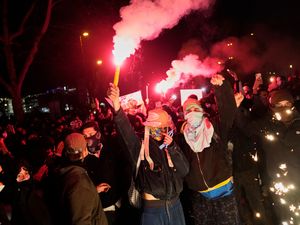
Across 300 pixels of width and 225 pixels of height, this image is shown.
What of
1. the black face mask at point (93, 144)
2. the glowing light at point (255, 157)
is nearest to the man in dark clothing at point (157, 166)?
the black face mask at point (93, 144)

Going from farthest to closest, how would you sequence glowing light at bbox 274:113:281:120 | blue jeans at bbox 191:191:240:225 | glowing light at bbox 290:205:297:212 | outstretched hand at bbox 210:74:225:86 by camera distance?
glowing light at bbox 274:113:281:120, glowing light at bbox 290:205:297:212, outstretched hand at bbox 210:74:225:86, blue jeans at bbox 191:191:240:225

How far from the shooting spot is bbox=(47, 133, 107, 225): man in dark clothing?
3430 millimetres

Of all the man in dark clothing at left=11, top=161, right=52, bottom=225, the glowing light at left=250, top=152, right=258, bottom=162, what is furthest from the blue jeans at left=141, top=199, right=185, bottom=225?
the glowing light at left=250, top=152, right=258, bottom=162

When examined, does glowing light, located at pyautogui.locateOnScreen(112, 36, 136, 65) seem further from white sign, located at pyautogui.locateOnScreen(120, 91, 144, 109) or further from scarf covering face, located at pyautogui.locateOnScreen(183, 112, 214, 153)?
white sign, located at pyautogui.locateOnScreen(120, 91, 144, 109)

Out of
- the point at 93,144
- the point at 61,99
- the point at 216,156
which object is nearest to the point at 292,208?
the point at 216,156

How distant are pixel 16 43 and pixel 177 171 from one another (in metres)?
17.2

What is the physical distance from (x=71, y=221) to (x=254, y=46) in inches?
564

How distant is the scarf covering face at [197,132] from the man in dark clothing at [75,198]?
4.65 feet

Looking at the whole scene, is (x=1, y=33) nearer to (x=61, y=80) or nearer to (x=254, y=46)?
(x=61, y=80)

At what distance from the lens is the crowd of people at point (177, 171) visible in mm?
3766

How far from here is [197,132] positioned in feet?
14.7

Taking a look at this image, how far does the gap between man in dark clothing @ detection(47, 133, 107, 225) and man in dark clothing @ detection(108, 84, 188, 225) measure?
0.59m

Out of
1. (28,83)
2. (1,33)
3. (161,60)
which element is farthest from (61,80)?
(1,33)

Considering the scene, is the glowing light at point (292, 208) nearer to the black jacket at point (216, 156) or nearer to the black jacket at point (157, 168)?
the black jacket at point (216, 156)
